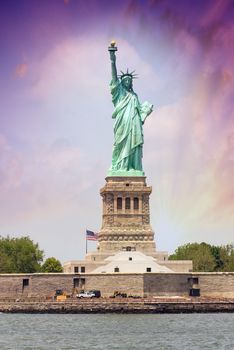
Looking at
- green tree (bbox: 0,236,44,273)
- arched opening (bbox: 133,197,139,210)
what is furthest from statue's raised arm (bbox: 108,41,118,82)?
green tree (bbox: 0,236,44,273)

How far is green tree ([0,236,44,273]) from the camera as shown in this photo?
10881cm

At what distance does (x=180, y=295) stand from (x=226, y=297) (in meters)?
4.56

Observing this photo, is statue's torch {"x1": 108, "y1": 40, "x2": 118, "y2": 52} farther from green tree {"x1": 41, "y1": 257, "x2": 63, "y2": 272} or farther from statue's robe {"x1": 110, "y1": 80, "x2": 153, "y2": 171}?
green tree {"x1": 41, "y1": 257, "x2": 63, "y2": 272}

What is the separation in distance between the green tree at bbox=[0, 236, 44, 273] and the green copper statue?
48.6 feet

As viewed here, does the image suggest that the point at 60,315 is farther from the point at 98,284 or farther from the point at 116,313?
the point at 98,284

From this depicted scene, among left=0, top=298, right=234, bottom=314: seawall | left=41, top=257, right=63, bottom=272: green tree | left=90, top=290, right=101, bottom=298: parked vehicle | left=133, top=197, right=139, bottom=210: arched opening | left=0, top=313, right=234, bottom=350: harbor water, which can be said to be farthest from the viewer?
left=41, top=257, right=63, bottom=272: green tree

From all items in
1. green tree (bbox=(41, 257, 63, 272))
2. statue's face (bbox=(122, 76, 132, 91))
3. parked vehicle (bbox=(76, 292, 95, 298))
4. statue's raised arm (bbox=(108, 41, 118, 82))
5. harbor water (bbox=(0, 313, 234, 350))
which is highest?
statue's raised arm (bbox=(108, 41, 118, 82))

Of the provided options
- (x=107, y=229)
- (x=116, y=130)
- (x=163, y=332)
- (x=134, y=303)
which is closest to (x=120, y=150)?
(x=116, y=130)

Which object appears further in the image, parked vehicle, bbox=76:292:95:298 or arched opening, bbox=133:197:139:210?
arched opening, bbox=133:197:139:210

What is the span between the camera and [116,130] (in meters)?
104

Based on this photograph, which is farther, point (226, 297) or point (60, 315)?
point (226, 297)

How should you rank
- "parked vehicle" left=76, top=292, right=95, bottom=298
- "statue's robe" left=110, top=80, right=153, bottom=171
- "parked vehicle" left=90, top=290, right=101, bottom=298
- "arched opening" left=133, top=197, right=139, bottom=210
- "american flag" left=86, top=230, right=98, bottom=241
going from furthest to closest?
"statue's robe" left=110, top=80, right=153, bottom=171 → "arched opening" left=133, top=197, right=139, bottom=210 → "american flag" left=86, top=230, right=98, bottom=241 → "parked vehicle" left=90, top=290, right=101, bottom=298 → "parked vehicle" left=76, top=292, right=95, bottom=298

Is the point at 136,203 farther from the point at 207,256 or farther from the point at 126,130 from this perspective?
the point at 207,256

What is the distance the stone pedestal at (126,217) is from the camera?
9969 centimetres
